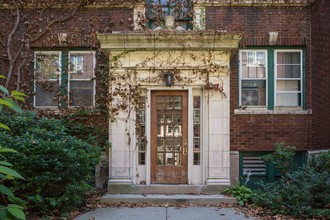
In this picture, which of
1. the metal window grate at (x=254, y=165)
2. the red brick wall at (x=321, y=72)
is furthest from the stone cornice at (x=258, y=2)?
the metal window grate at (x=254, y=165)

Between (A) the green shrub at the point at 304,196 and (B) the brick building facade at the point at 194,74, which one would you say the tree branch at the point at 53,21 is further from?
(A) the green shrub at the point at 304,196

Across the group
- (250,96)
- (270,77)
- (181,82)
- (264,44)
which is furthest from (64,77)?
(270,77)

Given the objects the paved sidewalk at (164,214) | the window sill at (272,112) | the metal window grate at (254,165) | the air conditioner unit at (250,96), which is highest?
the air conditioner unit at (250,96)

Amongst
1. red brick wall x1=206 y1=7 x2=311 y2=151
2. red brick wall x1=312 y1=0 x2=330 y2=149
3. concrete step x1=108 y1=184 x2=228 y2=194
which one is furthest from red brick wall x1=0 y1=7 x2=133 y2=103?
red brick wall x1=312 y1=0 x2=330 y2=149

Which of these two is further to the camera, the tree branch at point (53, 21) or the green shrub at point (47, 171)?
the tree branch at point (53, 21)

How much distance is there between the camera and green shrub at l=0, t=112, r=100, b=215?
6.72 m

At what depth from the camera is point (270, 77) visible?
1041cm

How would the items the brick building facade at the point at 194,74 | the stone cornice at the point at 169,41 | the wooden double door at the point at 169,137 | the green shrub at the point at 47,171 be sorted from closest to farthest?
the green shrub at the point at 47,171 < the stone cornice at the point at 169,41 < the brick building facade at the point at 194,74 < the wooden double door at the point at 169,137

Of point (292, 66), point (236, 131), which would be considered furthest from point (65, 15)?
point (292, 66)

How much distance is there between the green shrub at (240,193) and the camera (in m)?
8.30

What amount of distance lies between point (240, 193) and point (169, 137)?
218cm

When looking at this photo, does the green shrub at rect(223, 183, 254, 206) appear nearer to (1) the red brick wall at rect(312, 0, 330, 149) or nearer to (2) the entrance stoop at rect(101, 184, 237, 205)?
(2) the entrance stoop at rect(101, 184, 237, 205)

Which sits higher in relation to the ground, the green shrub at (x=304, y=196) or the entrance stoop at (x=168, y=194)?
the green shrub at (x=304, y=196)

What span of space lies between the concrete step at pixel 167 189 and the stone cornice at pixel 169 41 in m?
3.32
